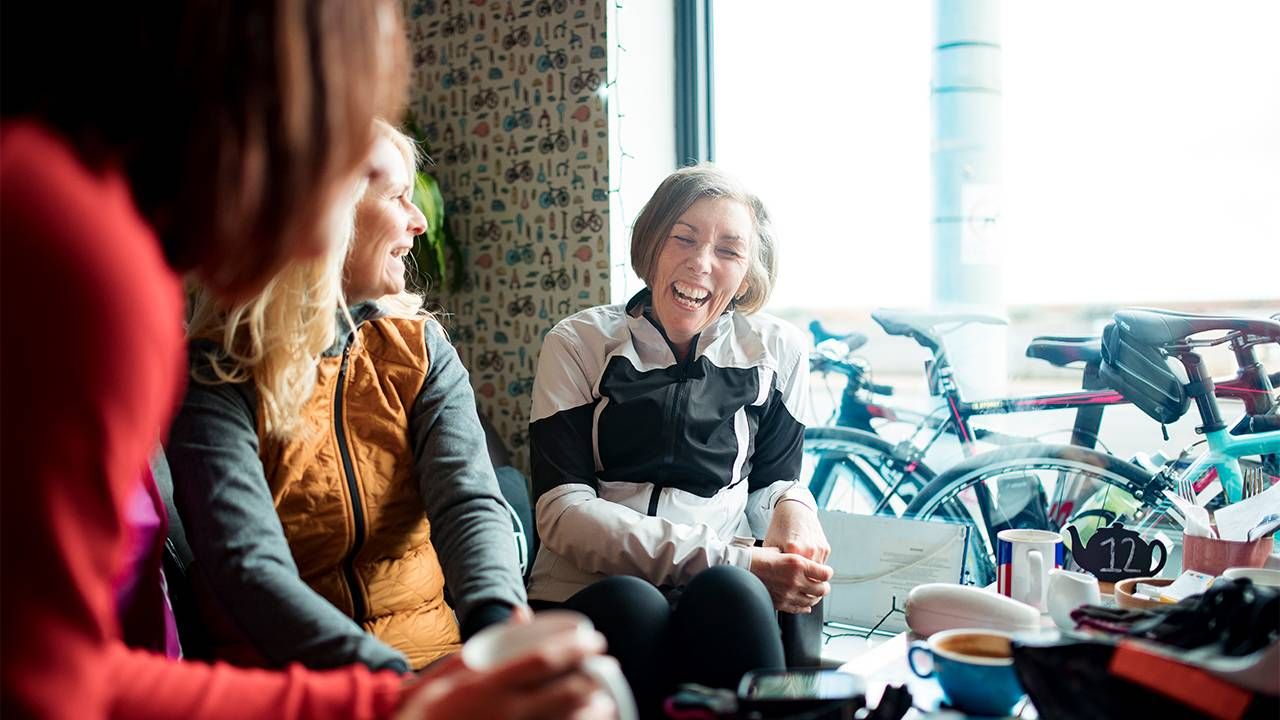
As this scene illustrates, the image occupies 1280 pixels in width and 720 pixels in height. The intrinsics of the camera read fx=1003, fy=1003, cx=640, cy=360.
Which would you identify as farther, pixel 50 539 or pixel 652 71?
pixel 652 71

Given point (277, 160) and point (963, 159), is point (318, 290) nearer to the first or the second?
point (277, 160)

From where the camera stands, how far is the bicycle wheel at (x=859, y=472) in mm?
2537

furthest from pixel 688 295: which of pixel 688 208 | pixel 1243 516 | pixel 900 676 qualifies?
pixel 1243 516

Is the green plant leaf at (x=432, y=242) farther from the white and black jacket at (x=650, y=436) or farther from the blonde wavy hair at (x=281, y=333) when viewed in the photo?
the blonde wavy hair at (x=281, y=333)

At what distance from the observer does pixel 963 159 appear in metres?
2.41

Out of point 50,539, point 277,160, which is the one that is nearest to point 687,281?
point 277,160

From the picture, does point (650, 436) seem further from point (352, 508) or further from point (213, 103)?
point (213, 103)

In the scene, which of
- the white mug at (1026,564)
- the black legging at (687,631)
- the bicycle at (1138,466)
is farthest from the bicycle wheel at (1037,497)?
the black legging at (687,631)

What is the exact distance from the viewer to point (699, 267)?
1915 millimetres

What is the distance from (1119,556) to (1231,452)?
0.70 m

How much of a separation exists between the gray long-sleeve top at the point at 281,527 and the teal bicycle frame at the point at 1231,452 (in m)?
1.55

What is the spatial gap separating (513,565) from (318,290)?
0.45 meters

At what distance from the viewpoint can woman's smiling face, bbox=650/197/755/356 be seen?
193 centimetres

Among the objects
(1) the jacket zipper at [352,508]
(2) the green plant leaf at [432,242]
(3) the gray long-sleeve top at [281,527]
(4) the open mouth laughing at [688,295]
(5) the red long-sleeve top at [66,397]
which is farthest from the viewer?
(2) the green plant leaf at [432,242]
